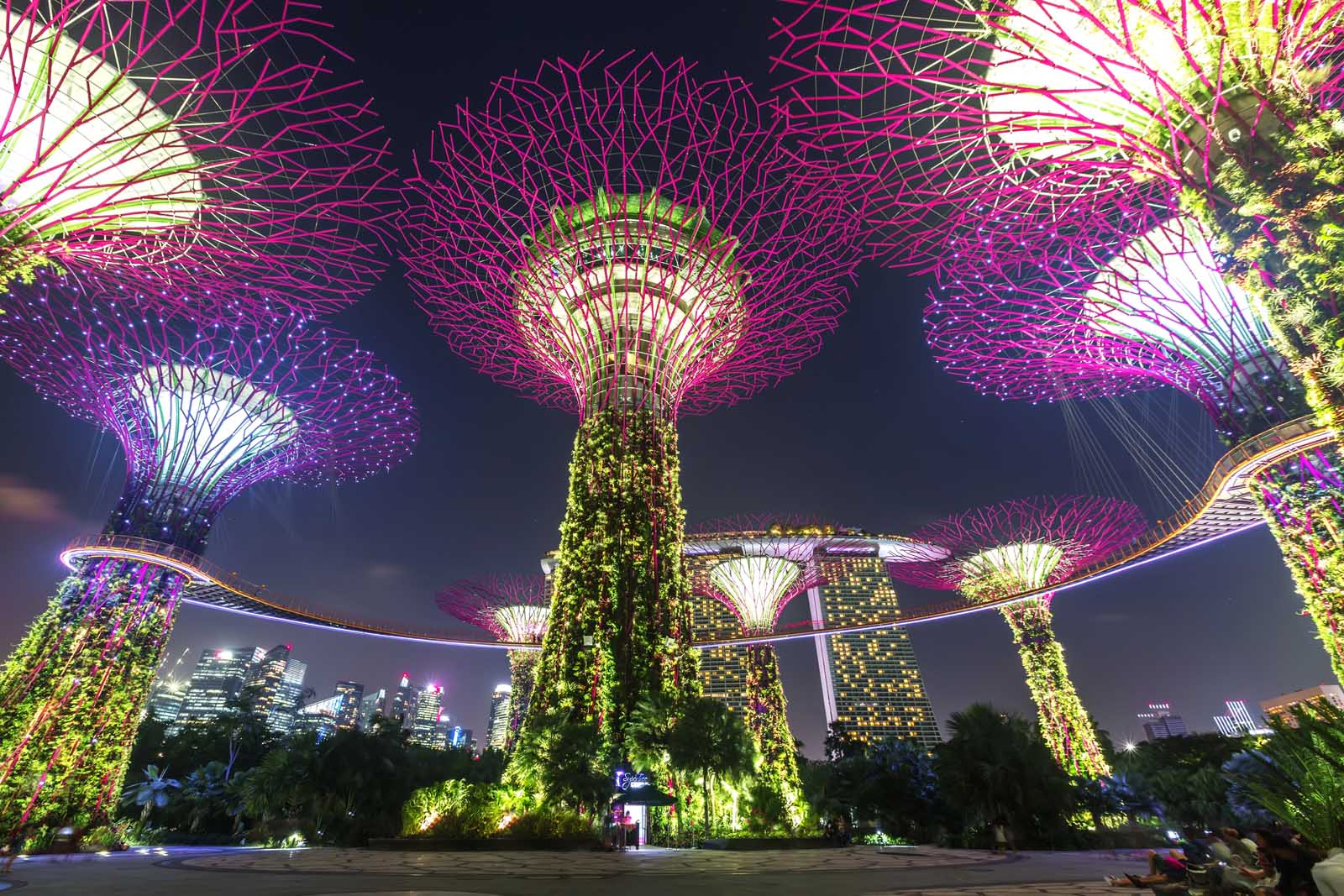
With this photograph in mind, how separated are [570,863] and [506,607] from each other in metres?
32.6

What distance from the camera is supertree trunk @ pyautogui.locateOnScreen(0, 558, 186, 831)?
1894cm

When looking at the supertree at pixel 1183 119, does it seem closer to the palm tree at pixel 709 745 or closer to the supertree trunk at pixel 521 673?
the palm tree at pixel 709 745

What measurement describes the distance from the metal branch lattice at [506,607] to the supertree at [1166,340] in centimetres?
3268

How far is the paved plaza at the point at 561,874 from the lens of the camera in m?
8.05

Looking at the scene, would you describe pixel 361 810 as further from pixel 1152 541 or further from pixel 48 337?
pixel 1152 541

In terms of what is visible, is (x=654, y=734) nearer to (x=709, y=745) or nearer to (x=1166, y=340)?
(x=709, y=745)

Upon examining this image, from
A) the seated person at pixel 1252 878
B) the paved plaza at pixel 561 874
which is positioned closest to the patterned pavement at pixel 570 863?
the paved plaza at pixel 561 874

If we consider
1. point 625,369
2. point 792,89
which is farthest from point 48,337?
point 792,89

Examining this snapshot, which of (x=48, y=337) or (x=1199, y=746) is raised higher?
(x=48, y=337)

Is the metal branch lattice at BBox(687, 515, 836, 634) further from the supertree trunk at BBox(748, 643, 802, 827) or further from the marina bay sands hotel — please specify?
the marina bay sands hotel

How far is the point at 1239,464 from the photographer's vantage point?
17438mm

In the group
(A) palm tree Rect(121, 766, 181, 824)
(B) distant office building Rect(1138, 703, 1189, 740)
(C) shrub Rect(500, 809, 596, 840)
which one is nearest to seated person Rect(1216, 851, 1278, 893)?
(C) shrub Rect(500, 809, 596, 840)

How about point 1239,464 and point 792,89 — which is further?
point 1239,464

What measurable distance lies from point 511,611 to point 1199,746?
56771 millimetres
